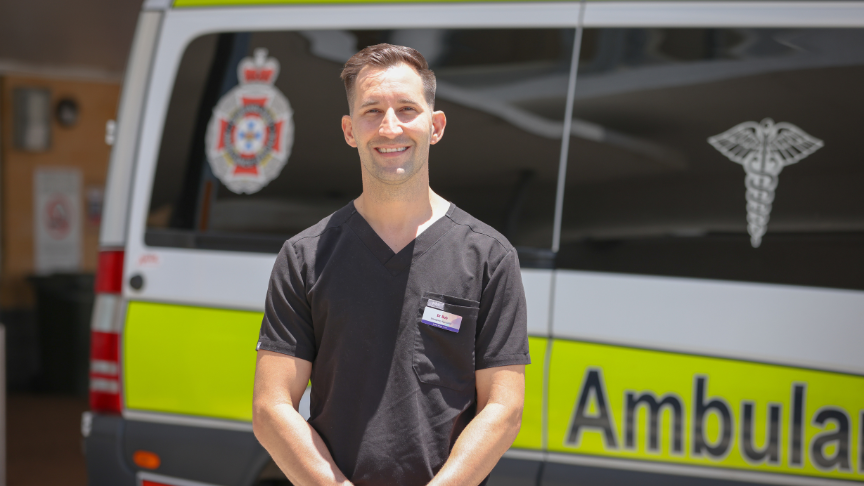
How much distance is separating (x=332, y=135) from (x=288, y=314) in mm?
1116

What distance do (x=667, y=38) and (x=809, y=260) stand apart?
749 mm

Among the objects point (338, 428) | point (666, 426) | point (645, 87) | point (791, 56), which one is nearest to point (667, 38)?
point (645, 87)

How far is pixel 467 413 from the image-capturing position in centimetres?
154

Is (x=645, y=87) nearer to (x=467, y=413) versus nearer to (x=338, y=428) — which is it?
(x=467, y=413)

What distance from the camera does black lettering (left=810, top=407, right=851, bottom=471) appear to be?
6.99 ft

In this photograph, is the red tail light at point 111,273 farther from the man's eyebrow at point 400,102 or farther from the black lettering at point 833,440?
the black lettering at point 833,440

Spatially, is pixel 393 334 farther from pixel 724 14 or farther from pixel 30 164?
pixel 30 164

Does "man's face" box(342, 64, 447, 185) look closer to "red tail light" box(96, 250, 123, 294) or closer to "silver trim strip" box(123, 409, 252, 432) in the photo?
"silver trim strip" box(123, 409, 252, 432)

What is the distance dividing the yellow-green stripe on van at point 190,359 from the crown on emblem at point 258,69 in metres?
0.78

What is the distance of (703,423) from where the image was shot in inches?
86.4

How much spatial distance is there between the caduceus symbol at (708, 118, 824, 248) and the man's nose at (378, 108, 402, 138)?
116cm

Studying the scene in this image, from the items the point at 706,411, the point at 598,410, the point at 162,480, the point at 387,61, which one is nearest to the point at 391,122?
the point at 387,61

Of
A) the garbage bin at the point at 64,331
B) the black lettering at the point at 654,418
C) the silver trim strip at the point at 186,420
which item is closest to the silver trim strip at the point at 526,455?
the black lettering at the point at 654,418

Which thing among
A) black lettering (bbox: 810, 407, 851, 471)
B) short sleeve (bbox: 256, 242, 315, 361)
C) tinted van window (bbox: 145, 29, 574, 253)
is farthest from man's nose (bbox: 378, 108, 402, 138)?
black lettering (bbox: 810, 407, 851, 471)
